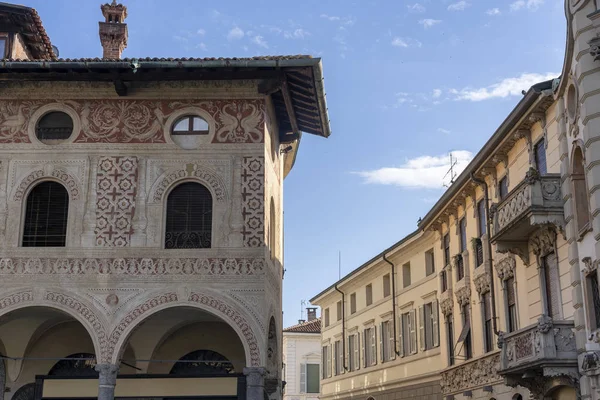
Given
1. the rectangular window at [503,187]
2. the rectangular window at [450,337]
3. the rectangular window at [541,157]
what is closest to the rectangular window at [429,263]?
the rectangular window at [450,337]

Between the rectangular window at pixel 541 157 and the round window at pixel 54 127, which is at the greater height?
the round window at pixel 54 127

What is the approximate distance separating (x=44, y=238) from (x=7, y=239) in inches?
33.9

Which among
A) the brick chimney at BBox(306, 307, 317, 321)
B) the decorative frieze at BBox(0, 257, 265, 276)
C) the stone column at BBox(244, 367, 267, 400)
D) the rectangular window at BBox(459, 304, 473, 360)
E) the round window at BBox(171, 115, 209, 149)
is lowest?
the stone column at BBox(244, 367, 267, 400)

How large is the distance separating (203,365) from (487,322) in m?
8.46

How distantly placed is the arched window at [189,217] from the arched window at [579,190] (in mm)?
8577

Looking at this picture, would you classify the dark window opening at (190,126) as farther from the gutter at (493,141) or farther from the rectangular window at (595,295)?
the rectangular window at (595,295)

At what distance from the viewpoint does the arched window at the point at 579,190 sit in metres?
16.6

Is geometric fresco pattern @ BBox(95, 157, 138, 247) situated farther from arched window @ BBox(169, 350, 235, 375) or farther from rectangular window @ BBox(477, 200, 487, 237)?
rectangular window @ BBox(477, 200, 487, 237)

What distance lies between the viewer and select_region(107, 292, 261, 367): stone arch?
19078mm

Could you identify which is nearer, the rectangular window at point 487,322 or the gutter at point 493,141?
the gutter at point 493,141

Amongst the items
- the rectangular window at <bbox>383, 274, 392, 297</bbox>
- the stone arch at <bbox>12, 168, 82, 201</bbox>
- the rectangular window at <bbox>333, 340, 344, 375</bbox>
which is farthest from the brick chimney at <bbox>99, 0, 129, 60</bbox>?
the rectangular window at <bbox>333, 340, 344, 375</bbox>

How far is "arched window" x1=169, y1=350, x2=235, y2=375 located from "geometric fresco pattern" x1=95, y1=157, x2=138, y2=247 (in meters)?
4.75

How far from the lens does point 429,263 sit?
3152 centimetres

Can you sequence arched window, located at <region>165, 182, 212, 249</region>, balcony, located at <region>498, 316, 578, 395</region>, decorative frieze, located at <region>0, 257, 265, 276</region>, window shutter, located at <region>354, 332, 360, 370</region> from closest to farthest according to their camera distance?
balcony, located at <region>498, 316, 578, 395</region>, decorative frieze, located at <region>0, 257, 265, 276</region>, arched window, located at <region>165, 182, 212, 249</region>, window shutter, located at <region>354, 332, 360, 370</region>
